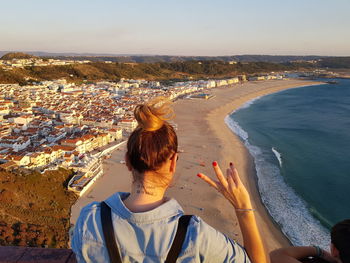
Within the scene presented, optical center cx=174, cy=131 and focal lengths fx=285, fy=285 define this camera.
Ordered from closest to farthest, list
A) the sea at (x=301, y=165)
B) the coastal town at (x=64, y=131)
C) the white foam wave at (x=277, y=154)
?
Result: the sea at (x=301, y=165) → the coastal town at (x=64, y=131) → the white foam wave at (x=277, y=154)

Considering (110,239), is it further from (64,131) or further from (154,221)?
(64,131)

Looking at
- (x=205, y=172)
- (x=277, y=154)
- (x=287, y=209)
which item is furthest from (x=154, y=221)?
(x=277, y=154)

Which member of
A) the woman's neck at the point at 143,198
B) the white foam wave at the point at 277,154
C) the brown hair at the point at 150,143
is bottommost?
the white foam wave at the point at 277,154

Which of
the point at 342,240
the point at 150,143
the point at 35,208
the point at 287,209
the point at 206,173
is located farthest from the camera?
the point at 206,173

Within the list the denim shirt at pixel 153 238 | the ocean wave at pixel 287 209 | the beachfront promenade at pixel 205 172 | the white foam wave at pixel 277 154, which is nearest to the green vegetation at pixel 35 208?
the beachfront promenade at pixel 205 172

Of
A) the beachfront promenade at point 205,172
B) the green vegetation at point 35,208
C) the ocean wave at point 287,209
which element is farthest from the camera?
the beachfront promenade at point 205,172

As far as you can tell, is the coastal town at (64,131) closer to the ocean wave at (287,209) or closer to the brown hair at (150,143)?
the brown hair at (150,143)
